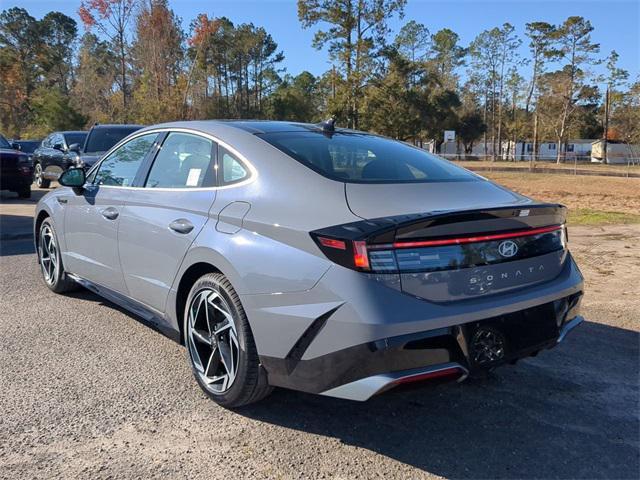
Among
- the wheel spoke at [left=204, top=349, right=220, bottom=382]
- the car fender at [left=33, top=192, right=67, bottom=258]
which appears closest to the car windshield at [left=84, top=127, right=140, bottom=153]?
the car fender at [left=33, top=192, right=67, bottom=258]

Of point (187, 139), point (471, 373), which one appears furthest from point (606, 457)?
point (187, 139)

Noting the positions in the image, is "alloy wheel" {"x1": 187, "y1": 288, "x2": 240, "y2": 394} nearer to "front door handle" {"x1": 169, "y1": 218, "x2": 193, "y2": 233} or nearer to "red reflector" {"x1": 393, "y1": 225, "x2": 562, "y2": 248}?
"front door handle" {"x1": 169, "y1": 218, "x2": 193, "y2": 233}

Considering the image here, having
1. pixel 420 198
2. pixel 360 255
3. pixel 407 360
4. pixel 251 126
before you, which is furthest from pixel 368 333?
pixel 251 126

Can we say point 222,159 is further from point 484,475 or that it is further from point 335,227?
point 484,475

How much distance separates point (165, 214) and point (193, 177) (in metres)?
0.30

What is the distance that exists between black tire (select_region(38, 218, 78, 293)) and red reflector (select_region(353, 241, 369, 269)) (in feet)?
12.3

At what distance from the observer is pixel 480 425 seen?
3129mm

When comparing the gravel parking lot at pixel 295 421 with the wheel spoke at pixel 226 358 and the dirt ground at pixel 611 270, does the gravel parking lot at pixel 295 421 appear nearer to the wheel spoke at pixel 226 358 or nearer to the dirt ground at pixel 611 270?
the wheel spoke at pixel 226 358

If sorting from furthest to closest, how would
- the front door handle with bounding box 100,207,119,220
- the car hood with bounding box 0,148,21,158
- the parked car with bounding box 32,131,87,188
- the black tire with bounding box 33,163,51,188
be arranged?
the black tire with bounding box 33,163,51,188
the parked car with bounding box 32,131,87,188
the car hood with bounding box 0,148,21,158
the front door handle with bounding box 100,207,119,220

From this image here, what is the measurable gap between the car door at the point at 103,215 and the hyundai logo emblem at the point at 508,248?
8.81ft

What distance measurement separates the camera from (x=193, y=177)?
3.64 m

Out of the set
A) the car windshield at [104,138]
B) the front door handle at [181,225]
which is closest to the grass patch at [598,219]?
the front door handle at [181,225]

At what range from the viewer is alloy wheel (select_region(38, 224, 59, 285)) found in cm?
543

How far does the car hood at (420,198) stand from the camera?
2.76 m
